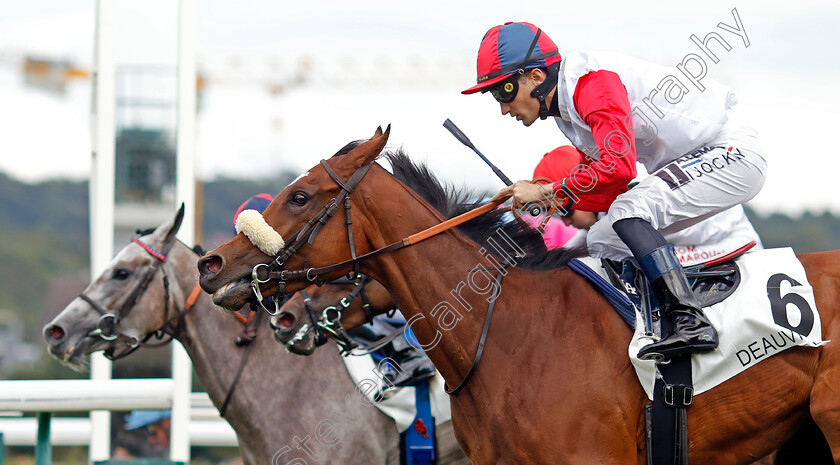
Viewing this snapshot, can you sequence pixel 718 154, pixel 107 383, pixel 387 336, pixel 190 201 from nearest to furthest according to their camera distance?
1. pixel 718 154
2. pixel 387 336
3. pixel 107 383
4. pixel 190 201

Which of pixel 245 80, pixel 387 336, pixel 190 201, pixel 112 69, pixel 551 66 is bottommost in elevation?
pixel 387 336

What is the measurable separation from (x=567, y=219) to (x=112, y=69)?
11.6 feet

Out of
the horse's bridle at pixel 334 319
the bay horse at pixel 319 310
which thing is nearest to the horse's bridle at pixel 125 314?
the bay horse at pixel 319 310

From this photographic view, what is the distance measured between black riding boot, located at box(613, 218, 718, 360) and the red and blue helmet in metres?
0.78

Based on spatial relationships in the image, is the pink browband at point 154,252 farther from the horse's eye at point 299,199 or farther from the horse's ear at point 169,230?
the horse's eye at point 299,199

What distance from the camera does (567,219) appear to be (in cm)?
500

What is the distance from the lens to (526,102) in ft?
10.8

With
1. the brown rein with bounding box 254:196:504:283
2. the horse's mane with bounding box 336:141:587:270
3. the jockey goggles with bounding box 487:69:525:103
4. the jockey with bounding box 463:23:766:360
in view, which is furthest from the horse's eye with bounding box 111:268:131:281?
the jockey goggles with bounding box 487:69:525:103

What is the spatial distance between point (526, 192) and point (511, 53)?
555mm

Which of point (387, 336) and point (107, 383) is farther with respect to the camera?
point (107, 383)

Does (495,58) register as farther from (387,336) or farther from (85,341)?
(85,341)

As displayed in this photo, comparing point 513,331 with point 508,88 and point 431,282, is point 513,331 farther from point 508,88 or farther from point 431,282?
point 508,88

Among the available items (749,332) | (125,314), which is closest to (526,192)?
(749,332)

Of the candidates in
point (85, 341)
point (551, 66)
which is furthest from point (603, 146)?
point (85, 341)
